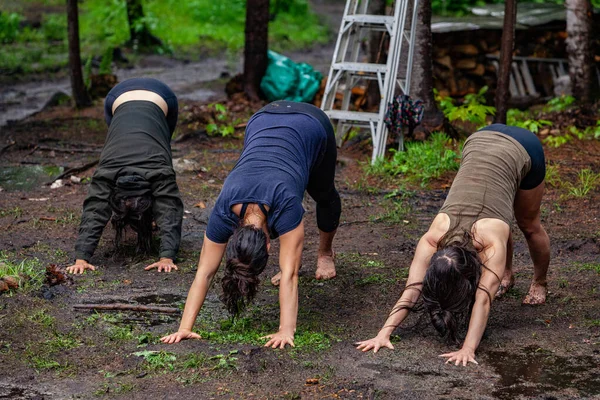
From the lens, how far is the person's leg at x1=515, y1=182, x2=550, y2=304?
17.4ft

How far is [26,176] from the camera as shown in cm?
934

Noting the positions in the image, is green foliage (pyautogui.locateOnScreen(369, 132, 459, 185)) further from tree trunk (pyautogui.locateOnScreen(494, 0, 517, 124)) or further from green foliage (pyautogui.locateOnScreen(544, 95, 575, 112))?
green foliage (pyautogui.locateOnScreen(544, 95, 575, 112))

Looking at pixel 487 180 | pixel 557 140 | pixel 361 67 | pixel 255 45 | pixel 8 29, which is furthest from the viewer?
pixel 8 29

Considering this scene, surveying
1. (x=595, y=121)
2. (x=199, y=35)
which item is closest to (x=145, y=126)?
(x=595, y=121)

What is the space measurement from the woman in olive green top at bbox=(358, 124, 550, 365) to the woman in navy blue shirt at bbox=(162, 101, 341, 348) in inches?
27.3

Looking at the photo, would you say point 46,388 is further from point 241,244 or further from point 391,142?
point 391,142

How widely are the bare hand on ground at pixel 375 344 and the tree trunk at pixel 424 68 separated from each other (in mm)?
5771

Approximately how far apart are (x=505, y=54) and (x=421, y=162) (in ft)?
5.73

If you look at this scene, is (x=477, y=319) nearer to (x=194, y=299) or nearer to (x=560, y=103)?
(x=194, y=299)

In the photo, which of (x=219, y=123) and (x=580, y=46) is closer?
(x=219, y=123)

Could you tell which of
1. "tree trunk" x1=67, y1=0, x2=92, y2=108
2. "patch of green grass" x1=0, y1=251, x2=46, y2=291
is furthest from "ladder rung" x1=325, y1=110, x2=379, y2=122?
"patch of green grass" x1=0, y1=251, x2=46, y2=291

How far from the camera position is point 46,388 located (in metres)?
4.32

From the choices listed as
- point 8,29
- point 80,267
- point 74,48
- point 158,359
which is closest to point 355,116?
point 80,267

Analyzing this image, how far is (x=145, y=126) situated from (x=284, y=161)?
2.28m
